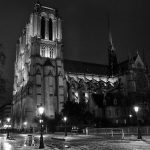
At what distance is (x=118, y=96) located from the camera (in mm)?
75500

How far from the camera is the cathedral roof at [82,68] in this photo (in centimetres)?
10288

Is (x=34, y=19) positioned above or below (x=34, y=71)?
above

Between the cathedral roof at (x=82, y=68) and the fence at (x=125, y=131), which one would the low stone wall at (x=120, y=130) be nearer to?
the fence at (x=125, y=131)

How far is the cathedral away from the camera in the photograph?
7412cm

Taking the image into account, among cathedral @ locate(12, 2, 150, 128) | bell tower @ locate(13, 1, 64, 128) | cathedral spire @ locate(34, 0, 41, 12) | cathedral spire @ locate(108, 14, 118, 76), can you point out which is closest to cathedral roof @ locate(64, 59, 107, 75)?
cathedral @ locate(12, 2, 150, 128)

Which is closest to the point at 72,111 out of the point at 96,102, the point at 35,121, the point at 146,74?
the point at 96,102

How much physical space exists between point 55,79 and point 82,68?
22.5 m

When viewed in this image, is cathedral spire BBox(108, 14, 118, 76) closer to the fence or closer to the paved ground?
the fence

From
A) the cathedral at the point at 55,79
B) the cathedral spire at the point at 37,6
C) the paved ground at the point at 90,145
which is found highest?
the cathedral spire at the point at 37,6

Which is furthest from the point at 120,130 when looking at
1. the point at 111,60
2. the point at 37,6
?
the point at 111,60

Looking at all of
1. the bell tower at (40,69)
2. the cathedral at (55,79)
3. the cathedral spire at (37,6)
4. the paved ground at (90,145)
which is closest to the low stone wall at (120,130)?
the paved ground at (90,145)

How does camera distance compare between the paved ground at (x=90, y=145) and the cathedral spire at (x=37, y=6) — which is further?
the cathedral spire at (x=37, y=6)

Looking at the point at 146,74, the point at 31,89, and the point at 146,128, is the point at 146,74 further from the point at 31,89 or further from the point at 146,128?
the point at 146,128

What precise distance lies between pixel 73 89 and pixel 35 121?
1966 cm
